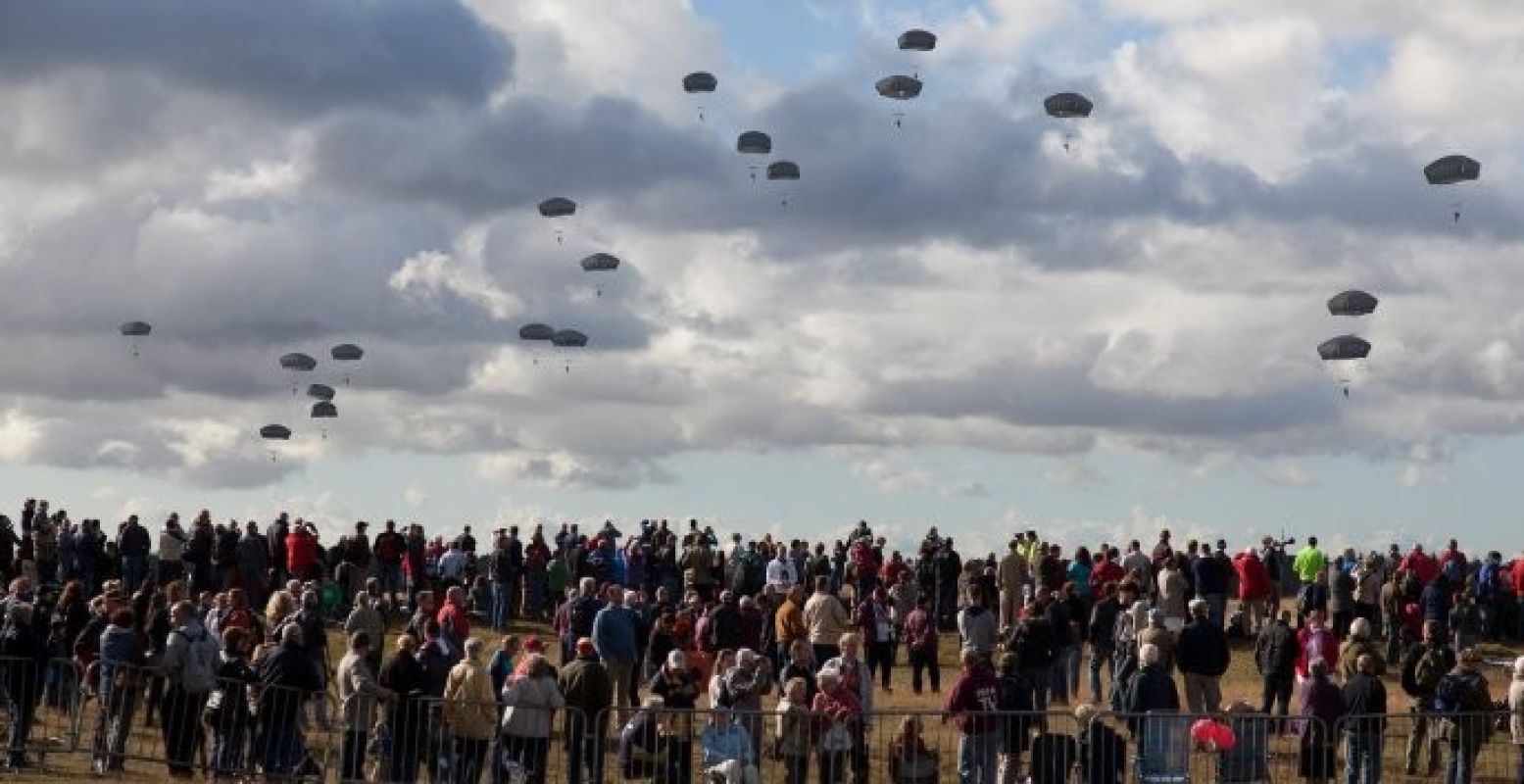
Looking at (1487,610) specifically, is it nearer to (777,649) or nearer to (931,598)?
(931,598)

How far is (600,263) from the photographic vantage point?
6266 centimetres

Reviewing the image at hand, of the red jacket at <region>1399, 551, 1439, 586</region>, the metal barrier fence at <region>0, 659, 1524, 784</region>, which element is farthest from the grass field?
the red jacket at <region>1399, 551, 1439, 586</region>

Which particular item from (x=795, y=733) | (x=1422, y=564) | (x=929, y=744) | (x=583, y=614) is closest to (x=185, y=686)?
(x=795, y=733)

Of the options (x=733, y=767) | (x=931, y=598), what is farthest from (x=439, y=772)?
(x=931, y=598)

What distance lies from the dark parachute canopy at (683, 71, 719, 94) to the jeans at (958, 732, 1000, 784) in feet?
125

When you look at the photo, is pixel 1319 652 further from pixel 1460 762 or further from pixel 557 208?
pixel 557 208

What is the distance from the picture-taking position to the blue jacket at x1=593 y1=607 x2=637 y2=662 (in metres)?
31.0

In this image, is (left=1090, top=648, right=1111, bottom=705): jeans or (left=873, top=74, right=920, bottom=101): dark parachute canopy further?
(left=873, top=74, right=920, bottom=101): dark parachute canopy

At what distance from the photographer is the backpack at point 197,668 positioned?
2483 cm

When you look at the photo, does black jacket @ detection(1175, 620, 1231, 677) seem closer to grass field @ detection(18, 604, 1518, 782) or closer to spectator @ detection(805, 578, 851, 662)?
grass field @ detection(18, 604, 1518, 782)

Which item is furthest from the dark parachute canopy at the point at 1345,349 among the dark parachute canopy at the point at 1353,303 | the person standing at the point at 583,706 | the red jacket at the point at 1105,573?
the person standing at the point at 583,706

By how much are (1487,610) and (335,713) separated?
27.4m

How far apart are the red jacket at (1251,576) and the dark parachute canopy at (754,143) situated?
67.0 feet

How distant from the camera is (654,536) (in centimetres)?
4816
